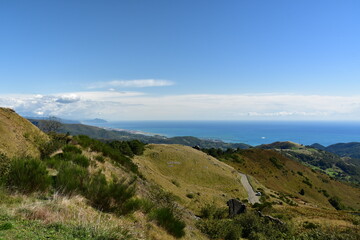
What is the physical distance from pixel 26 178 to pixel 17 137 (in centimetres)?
786

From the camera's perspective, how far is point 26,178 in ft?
23.6

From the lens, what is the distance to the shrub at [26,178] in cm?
702

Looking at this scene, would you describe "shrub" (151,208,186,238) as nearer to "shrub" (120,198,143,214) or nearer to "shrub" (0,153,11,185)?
"shrub" (120,198,143,214)

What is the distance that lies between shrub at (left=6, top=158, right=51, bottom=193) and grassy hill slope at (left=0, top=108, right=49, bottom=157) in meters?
4.73

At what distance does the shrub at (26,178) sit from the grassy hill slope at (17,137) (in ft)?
15.5

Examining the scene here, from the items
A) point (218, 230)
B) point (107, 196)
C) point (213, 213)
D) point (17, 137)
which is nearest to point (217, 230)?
point (218, 230)

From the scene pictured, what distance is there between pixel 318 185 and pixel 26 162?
86.5 meters

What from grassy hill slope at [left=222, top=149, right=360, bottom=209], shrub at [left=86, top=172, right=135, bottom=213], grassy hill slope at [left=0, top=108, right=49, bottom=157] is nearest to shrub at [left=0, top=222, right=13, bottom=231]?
shrub at [left=86, top=172, right=135, bottom=213]

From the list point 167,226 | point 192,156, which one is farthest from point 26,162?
point 192,156

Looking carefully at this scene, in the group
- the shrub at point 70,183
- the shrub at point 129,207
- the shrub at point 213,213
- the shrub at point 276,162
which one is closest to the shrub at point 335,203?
the shrub at point 276,162

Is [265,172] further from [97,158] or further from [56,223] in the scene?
[56,223]

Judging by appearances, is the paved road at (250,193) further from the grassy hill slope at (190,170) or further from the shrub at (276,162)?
the shrub at (276,162)

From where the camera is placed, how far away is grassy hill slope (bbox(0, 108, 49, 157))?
11743mm

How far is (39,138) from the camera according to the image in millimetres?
14984
